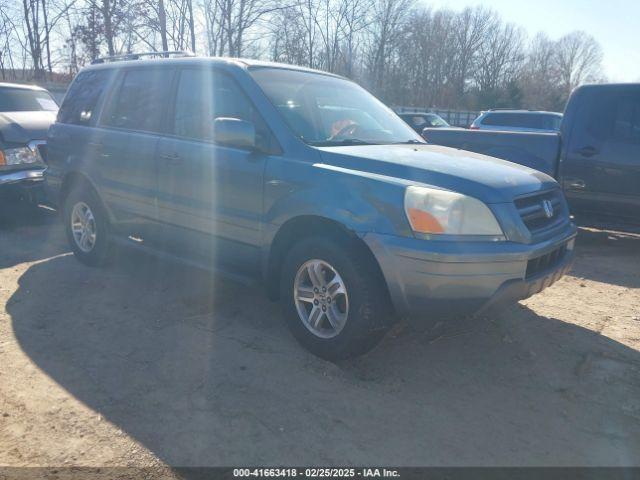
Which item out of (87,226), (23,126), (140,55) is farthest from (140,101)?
(23,126)

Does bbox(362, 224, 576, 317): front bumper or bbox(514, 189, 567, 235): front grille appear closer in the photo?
bbox(362, 224, 576, 317): front bumper

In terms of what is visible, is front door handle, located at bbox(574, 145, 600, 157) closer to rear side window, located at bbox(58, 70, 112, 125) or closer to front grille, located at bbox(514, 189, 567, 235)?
front grille, located at bbox(514, 189, 567, 235)

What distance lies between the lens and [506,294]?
10.2ft

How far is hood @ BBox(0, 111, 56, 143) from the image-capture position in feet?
23.5

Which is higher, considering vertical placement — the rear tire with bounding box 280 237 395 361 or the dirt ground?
the rear tire with bounding box 280 237 395 361

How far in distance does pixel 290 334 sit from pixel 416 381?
3.55ft

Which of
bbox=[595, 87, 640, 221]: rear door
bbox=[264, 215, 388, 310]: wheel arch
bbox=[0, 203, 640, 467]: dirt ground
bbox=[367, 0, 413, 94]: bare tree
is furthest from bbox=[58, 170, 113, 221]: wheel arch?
bbox=[367, 0, 413, 94]: bare tree

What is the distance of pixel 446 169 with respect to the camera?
3.29 m

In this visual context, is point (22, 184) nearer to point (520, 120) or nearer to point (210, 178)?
point (210, 178)

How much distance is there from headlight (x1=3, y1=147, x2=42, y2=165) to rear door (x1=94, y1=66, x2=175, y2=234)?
273 cm

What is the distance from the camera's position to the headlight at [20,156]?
279 inches

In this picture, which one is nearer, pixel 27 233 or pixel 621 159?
pixel 621 159

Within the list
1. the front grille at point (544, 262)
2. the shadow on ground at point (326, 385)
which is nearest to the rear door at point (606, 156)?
the shadow on ground at point (326, 385)

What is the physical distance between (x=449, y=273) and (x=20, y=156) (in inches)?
260
